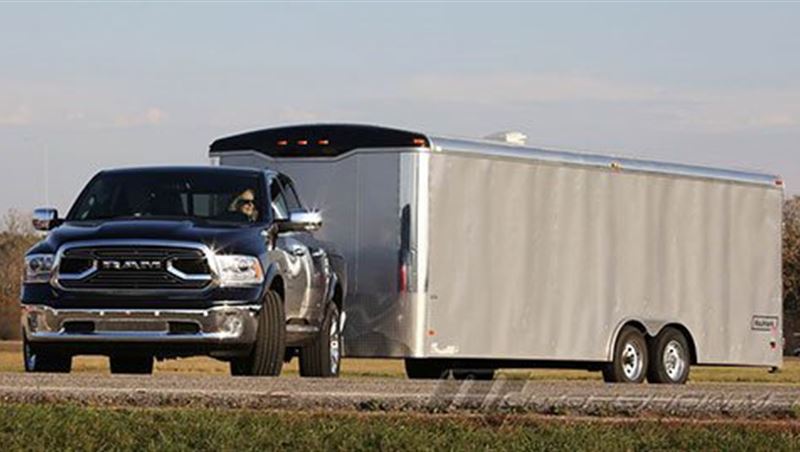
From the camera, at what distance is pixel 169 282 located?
18.3 m

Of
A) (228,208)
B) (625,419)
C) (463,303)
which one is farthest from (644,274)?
(625,419)

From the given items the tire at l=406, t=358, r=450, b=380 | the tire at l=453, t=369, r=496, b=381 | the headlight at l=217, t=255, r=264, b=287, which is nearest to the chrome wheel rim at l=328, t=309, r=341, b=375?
the headlight at l=217, t=255, r=264, b=287

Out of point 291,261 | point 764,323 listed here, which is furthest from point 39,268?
point 764,323

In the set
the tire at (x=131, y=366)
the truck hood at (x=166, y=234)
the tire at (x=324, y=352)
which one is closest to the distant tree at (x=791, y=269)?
the tire at (x=131, y=366)

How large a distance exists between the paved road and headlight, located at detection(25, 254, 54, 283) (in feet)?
8.61

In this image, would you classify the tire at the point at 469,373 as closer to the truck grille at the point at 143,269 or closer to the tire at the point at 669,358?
the tire at the point at 669,358

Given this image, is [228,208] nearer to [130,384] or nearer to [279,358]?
[279,358]

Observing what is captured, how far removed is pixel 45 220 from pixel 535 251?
6.61 meters

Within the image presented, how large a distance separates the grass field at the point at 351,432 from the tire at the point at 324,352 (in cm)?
764

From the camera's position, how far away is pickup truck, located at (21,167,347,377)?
18.2 meters

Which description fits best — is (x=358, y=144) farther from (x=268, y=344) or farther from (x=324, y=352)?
(x=268, y=344)

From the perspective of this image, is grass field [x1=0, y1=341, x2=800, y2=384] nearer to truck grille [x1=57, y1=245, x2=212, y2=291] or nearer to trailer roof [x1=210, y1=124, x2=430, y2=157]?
trailer roof [x1=210, y1=124, x2=430, y2=157]

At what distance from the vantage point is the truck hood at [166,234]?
60.3 ft

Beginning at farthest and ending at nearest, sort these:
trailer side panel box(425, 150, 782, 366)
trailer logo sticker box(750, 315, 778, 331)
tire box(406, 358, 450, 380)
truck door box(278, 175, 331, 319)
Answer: trailer logo sticker box(750, 315, 778, 331), tire box(406, 358, 450, 380), trailer side panel box(425, 150, 782, 366), truck door box(278, 175, 331, 319)
